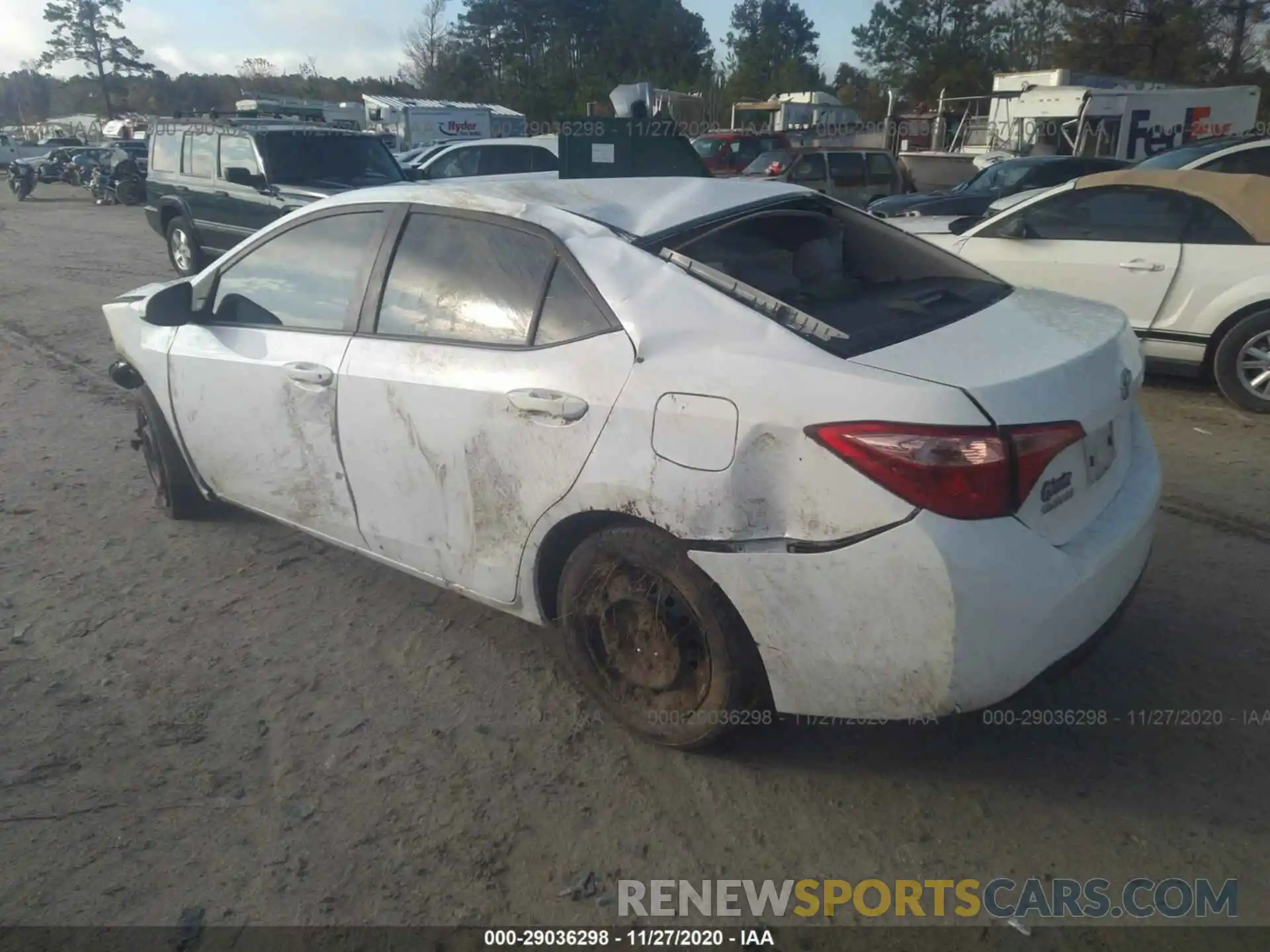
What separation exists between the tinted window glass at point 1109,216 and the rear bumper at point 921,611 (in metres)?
4.71

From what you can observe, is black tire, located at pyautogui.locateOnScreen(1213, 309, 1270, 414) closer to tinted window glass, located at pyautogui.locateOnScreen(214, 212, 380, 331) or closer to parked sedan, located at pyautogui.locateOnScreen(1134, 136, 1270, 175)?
parked sedan, located at pyautogui.locateOnScreen(1134, 136, 1270, 175)

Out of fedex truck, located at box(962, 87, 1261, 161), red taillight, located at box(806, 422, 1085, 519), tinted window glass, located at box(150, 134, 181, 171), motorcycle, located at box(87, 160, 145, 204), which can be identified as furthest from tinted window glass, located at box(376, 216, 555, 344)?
motorcycle, located at box(87, 160, 145, 204)

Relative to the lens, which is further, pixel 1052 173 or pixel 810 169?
pixel 810 169

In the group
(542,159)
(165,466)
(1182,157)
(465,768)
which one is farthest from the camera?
(542,159)

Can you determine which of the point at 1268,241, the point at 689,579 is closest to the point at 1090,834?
the point at 689,579

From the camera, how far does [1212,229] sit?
20.7 ft

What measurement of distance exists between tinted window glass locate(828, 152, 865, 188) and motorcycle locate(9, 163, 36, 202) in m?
24.9

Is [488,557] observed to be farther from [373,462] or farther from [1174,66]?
[1174,66]

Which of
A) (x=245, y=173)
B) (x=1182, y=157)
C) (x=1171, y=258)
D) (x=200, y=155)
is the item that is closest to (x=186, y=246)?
(x=200, y=155)

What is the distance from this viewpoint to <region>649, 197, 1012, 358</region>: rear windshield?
271cm

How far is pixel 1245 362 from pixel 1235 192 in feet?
3.53

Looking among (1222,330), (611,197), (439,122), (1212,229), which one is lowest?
(1222,330)

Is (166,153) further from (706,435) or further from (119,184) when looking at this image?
(119,184)

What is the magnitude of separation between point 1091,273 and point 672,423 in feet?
17.0
